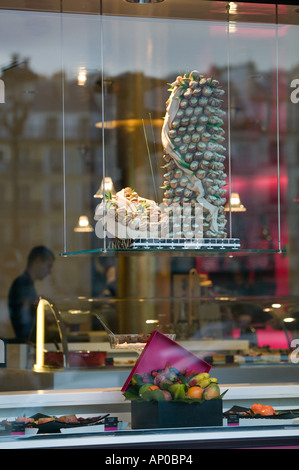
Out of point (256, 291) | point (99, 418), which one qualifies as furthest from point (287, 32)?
point (256, 291)

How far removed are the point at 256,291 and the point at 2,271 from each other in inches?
118

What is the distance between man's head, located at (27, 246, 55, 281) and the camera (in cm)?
916

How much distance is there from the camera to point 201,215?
4.03 m

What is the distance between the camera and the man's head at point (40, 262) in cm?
916

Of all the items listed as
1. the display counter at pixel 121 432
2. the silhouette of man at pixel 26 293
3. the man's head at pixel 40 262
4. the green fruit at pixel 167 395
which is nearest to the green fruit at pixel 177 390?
the green fruit at pixel 167 395

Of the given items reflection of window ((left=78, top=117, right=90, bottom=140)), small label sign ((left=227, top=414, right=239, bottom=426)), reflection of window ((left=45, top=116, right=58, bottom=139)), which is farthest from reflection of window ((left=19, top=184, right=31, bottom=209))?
small label sign ((left=227, top=414, right=239, bottom=426))

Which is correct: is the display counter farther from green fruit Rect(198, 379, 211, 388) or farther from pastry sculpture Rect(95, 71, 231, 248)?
pastry sculpture Rect(95, 71, 231, 248)

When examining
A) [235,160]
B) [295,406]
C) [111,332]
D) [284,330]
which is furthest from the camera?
[235,160]

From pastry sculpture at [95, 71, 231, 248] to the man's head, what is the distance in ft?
16.9

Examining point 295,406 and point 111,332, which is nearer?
point 295,406

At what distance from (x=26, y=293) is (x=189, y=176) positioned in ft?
17.7

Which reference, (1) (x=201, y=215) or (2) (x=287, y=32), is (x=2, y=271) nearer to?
(2) (x=287, y=32)

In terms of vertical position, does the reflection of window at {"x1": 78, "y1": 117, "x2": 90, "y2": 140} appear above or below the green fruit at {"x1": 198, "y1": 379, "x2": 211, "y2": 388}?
above

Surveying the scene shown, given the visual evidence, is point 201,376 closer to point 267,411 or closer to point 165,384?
point 165,384
